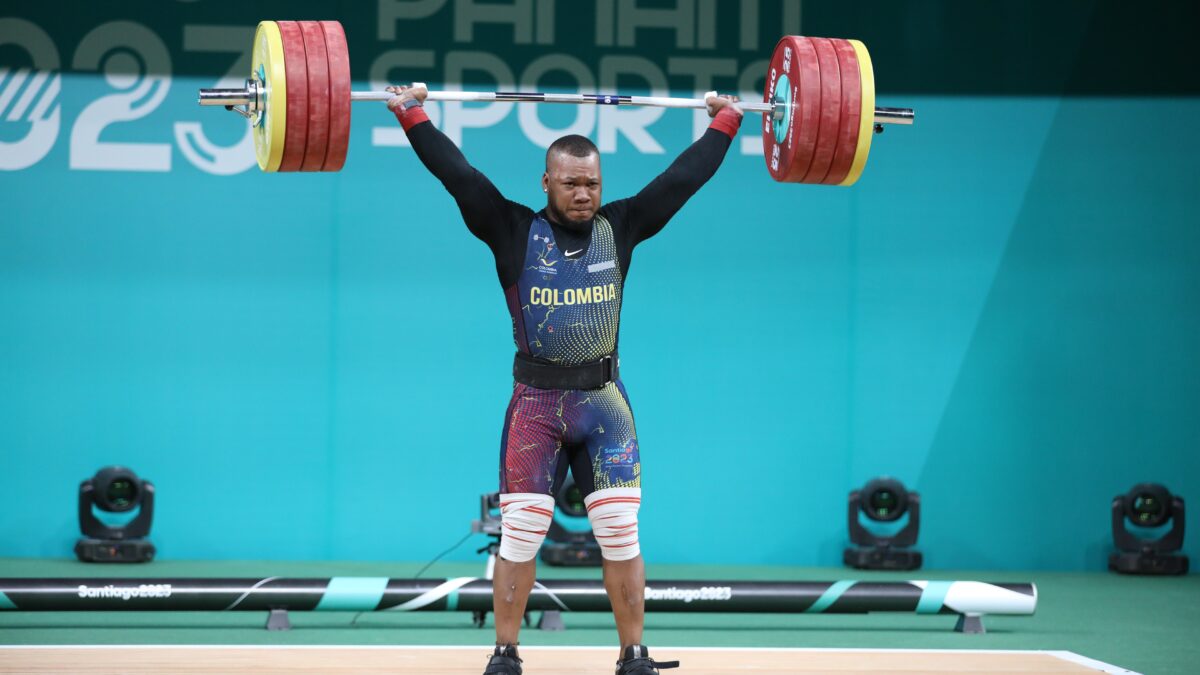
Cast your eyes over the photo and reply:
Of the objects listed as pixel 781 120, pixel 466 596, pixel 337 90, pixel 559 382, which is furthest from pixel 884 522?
pixel 337 90

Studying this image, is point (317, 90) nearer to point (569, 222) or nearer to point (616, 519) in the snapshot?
point (569, 222)

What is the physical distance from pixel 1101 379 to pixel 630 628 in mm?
4139

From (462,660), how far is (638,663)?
791 mm

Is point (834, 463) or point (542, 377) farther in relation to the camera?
point (834, 463)

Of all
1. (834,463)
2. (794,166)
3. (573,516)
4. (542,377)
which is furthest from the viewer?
(834,463)

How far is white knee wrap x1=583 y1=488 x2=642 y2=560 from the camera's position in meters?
3.41

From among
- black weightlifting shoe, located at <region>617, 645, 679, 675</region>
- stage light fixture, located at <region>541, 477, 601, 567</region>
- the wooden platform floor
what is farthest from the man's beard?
stage light fixture, located at <region>541, 477, 601, 567</region>

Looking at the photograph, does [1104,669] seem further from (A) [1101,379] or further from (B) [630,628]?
(A) [1101,379]

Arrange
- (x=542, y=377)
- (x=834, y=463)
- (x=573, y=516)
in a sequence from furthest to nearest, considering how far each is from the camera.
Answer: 1. (x=834, y=463)
2. (x=573, y=516)
3. (x=542, y=377)

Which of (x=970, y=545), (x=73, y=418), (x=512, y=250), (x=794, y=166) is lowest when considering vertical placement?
(x=970, y=545)

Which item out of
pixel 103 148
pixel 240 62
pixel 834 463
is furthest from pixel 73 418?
pixel 834 463

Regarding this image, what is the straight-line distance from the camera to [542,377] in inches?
136

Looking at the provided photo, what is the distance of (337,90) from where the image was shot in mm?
3621

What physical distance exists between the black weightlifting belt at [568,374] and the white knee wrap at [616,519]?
0.27m
